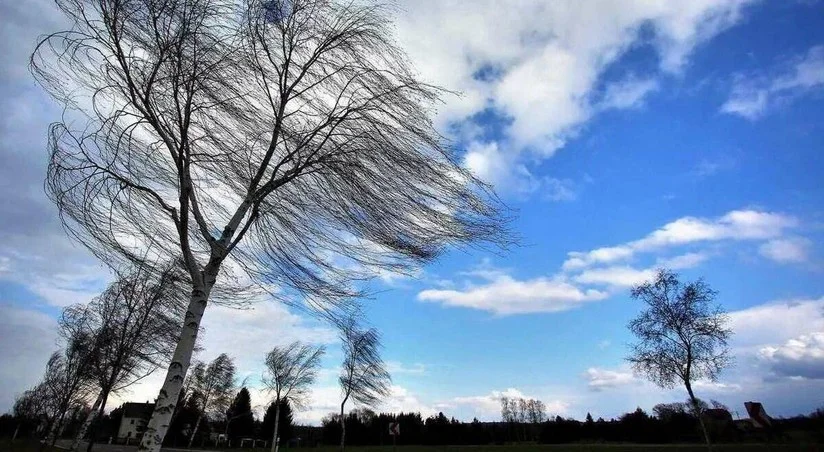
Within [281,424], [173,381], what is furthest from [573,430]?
[173,381]

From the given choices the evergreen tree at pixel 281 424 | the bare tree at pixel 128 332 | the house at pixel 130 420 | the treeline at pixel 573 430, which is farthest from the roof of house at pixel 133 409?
the bare tree at pixel 128 332

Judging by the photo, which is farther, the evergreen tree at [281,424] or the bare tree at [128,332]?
the evergreen tree at [281,424]

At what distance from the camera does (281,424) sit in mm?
77500

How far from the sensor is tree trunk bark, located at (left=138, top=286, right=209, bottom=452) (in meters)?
4.97

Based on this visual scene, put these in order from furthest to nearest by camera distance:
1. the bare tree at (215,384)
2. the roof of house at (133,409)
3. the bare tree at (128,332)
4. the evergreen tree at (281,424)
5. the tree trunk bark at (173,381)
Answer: the roof of house at (133,409)
the evergreen tree at (281,424)
the bare tree at (215,384)
the bare tree at (128,332)
the tree trunk bark at (173,381)

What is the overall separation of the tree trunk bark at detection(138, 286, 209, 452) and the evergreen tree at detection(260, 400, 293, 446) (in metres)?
79.8

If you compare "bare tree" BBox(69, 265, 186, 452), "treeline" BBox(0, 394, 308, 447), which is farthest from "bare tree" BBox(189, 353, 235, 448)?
"bare tree" BBox(69, 265, 186, 452)

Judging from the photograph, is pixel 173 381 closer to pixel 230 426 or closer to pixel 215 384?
pixel 215 384

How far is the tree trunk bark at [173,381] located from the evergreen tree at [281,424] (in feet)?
262

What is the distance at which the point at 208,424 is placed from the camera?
83.8 meters

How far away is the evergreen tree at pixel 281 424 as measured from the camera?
259 feet

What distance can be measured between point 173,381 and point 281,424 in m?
80.3

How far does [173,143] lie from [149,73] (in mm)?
860

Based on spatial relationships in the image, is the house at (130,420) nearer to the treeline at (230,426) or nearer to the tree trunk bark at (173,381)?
the treeline at (230,426)
